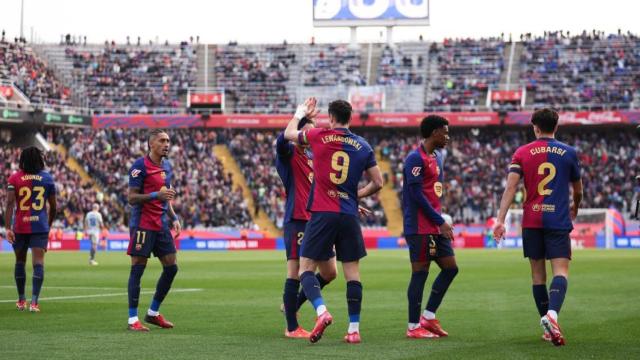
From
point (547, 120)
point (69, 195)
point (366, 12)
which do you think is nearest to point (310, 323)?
point (547, 120)

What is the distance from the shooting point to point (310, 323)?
14156 mm

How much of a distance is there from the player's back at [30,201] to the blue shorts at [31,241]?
3.0 inches

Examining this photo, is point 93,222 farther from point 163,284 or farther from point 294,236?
point 294,236

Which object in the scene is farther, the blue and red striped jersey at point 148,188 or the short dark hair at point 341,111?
the blue and red striped jersey at point 148,188

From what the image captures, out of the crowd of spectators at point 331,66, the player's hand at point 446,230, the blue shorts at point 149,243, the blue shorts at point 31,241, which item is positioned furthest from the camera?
the crowd of spectators at point 331,66

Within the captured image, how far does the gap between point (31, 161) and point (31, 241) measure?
3.94ft

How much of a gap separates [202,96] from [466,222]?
2046 cm

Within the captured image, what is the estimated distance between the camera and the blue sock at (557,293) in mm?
11297

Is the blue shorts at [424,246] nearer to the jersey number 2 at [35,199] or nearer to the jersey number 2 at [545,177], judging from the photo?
the jersey number 2 at [545,177]

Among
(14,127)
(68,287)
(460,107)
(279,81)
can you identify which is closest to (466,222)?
(460,107)

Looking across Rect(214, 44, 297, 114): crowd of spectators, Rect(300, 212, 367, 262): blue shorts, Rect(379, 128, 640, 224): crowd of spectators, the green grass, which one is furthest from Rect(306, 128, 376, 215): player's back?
Rect(214, 44, 297, 114): crowd of spectators

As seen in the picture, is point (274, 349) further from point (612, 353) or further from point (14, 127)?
point (14, 127)

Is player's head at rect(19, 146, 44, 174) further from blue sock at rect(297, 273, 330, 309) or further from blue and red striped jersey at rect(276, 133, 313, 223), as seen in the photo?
blue sock at rect(297, 273, 330, 309)

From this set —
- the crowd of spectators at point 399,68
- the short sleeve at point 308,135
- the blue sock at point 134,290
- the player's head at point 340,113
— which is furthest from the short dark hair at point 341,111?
the crowd of spectators at point 399,68
